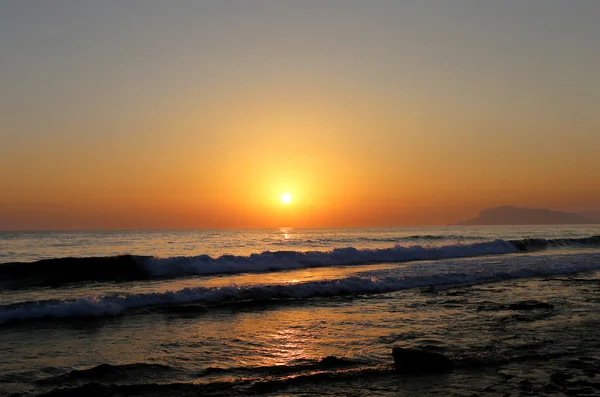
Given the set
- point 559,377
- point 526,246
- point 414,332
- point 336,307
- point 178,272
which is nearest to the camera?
point 559,377

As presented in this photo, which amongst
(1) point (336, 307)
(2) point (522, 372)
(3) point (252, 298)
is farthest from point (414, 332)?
(3) point (252, 298)

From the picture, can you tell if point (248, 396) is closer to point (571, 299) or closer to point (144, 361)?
point (144, 361)

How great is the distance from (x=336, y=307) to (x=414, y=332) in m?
4.33

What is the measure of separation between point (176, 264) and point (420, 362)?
23.0 metres

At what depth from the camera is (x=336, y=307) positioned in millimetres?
15156

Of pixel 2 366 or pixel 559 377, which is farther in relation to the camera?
pixel 2 366

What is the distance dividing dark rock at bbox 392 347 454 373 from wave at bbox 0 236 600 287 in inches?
793

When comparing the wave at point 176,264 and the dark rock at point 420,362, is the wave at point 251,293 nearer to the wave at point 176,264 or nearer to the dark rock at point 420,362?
the dark rock at point 420,362

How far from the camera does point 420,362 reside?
26.9 feet

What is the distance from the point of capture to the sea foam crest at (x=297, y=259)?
94.1ft

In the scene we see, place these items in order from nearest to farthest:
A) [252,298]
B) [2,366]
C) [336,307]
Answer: [2,366] < [336,307] < [252,298]

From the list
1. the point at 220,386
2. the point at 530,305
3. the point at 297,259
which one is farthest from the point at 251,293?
the point at 297,259

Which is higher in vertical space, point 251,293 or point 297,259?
point 297,259

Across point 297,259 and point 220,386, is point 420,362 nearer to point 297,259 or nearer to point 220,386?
point 220,386
